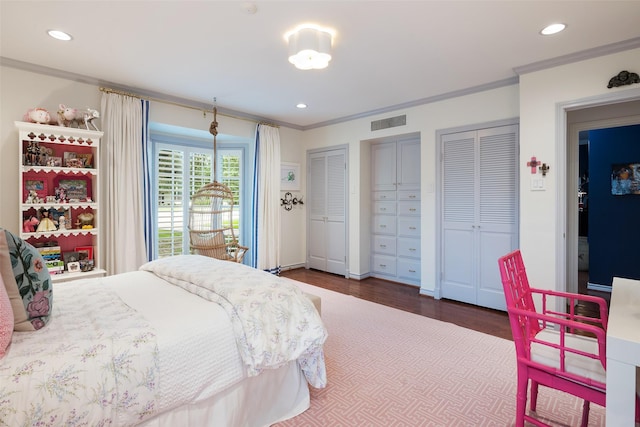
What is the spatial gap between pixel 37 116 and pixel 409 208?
4.46 metres

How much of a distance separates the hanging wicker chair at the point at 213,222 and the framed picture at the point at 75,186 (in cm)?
131

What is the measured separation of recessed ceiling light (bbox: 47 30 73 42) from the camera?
2.54 metres

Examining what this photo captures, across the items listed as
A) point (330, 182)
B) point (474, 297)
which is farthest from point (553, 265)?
point (330, 182)

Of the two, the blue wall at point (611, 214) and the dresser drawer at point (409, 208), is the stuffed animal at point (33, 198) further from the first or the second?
the blue wall at point (611, 214)

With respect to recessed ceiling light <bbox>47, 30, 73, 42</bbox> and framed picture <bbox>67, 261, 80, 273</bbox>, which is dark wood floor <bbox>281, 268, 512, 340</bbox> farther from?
recessed ceiling light <bbox>47, 30, 73, 42</bbox>

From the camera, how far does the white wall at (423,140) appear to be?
12.2ft

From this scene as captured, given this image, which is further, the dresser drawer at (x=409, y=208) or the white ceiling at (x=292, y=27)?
the dresser drawer at (x=409, y=208)

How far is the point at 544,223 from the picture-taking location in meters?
3.10

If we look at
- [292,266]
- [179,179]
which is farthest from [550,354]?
[179,179]

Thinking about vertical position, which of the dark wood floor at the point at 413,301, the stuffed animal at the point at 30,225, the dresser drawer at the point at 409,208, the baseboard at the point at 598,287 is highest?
the dresser drawer at the point at 409,208

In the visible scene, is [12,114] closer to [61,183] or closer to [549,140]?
[61,183]

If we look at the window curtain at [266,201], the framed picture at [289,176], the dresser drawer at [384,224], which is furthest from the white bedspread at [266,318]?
the framed picture at [289,176]

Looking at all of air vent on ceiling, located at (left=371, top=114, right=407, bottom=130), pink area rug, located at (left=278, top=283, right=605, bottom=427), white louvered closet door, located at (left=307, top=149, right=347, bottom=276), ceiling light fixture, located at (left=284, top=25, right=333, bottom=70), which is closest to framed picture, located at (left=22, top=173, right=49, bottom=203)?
ceiling light fixture, located at (left=284, top=25, right=333, bottom=70)

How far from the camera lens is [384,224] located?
202 inches
